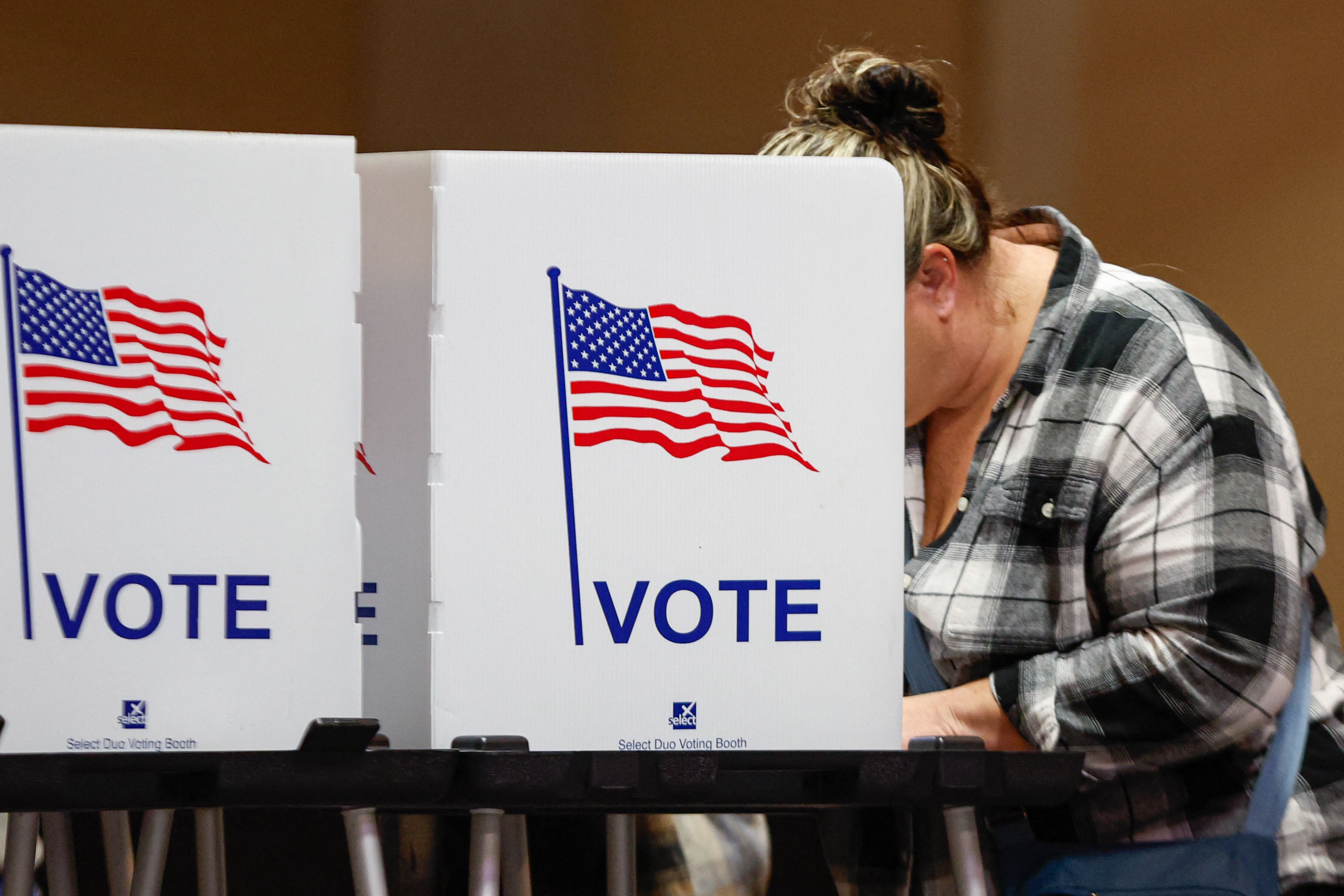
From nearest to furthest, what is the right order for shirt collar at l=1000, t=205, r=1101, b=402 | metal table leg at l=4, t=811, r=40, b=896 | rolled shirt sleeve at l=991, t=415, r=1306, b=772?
1. metal table leg at l=4, t=811, r=40, b=896
2. rolled shirt sleeve at l=991, t=415, r=1306, b=772
3. shirt collar at l=1000, t=205, r=1101, b=402

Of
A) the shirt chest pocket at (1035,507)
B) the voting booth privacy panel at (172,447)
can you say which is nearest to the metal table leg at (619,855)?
the voting booth privacy panel at (172,447)

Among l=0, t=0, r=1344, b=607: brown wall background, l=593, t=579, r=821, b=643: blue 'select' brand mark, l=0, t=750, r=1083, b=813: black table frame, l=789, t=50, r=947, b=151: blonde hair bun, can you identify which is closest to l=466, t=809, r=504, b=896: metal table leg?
l=0, t=750, r=1083, b=813: black table frame

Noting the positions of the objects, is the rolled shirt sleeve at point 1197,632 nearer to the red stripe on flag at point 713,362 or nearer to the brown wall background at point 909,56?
the red stripe on flag at point 713,362

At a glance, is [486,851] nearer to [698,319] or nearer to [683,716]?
[683,716]

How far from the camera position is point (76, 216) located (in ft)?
2.22

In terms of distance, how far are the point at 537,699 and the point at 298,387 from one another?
23 cm

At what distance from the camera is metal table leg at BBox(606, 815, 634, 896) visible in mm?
750

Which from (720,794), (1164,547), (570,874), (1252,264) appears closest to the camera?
(720,794)

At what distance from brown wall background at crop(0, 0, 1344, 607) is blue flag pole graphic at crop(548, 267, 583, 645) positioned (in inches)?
66.9

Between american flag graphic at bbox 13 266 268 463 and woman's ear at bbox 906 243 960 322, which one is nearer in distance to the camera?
american flag graphic at bbox 13 266 268 463

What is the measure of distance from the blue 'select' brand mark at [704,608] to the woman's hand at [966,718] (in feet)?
1.26

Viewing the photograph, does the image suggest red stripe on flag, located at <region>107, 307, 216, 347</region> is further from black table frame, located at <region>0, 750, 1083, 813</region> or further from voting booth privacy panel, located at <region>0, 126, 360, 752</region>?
black table frame, located at <region>0, 750, 1083, 813</region>

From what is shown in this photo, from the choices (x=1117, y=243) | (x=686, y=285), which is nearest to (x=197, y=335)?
(x=686, y=285)

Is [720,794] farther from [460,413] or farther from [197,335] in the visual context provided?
[197,335]
